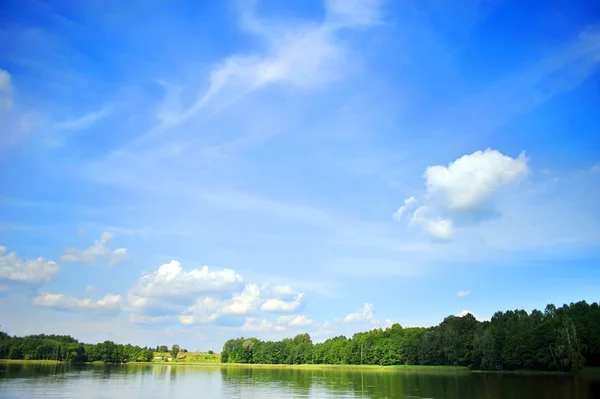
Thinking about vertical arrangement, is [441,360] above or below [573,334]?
below

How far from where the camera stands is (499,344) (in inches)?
4178

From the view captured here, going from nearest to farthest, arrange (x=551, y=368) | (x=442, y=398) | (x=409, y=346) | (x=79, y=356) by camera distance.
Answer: (x=442, y=398) → (x=551, y=368) → (x=409, y=346) → (x=79, y=356)

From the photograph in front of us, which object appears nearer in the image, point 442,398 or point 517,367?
point 442,398

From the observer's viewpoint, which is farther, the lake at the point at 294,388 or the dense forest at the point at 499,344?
the dense forest at the point at 499,344

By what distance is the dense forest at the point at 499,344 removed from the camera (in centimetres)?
8600

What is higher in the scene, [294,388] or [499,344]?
[499,344]

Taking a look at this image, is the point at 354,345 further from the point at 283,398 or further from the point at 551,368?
Result: the point at 283,398

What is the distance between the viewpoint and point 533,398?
41.0 meters

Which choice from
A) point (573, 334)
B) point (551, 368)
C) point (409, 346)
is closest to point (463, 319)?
point (409, 346)

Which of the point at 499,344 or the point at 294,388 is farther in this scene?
the point at 499,344

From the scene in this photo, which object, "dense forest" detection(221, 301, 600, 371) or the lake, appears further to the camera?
"dense forest" detection(221, 301, 600, 371)

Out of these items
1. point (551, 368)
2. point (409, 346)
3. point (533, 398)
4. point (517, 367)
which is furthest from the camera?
point (409, 346)

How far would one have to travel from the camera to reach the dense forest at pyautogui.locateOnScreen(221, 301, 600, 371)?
282 feet

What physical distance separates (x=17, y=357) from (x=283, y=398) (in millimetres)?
175838
